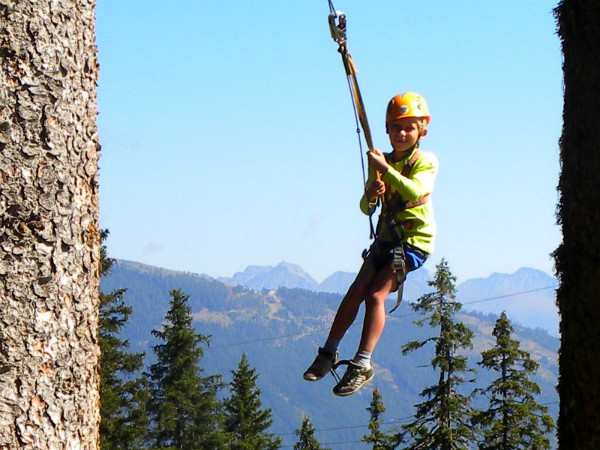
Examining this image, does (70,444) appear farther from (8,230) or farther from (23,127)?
(23,127)

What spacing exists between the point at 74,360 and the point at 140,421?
43237 millimetres

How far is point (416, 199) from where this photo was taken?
5.80m

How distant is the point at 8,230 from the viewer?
410 cm

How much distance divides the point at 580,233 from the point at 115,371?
37.2 m

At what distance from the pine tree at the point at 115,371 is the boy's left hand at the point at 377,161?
98.6 feet

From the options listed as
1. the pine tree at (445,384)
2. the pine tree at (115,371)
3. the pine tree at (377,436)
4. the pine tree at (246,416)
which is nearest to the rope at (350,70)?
the pine tree at (445,384)

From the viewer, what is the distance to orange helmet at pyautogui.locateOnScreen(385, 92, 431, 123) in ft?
19.1

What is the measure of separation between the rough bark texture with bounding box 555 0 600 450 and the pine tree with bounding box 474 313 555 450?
1206 inches

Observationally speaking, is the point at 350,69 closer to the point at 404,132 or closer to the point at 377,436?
the point at 404,132

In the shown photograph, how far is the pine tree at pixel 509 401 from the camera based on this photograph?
34.2m

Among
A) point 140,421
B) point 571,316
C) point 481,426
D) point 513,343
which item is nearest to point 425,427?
point 481,426

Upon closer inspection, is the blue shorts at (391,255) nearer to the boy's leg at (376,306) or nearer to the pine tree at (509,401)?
the boy's leg at (376,306)

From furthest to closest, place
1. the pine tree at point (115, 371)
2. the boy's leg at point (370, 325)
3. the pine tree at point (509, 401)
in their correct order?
the pine tree at point (115, 371) < the pine tree at point (509, 401) < the boy's leg at point (370, 325)

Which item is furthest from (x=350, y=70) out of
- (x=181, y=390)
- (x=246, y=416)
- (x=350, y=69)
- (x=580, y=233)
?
(x=181, y=390)
